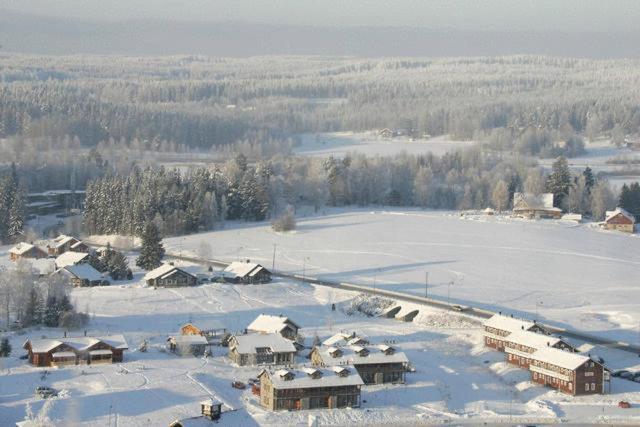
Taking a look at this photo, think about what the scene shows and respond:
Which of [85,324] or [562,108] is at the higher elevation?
[562,108]

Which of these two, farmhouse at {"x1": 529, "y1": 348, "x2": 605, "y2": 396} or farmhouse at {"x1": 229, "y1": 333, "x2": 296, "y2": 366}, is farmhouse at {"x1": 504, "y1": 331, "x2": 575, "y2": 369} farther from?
farmhouse at {"x1": 229, "y1": 333, "x2": 296, "y2": 366}

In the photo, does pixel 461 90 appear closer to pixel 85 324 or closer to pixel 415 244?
pixel 415 244

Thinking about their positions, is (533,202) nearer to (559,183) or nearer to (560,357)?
(559,183)

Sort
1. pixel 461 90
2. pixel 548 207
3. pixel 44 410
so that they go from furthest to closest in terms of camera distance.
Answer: pixel 461 90 < pixel 548 207 < pixel 44 410

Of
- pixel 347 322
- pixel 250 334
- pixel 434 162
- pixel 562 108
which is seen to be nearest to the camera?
pixel 250 334

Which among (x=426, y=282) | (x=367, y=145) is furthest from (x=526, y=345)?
(x=367, y=145)

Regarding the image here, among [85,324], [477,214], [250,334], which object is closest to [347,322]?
[250,334]

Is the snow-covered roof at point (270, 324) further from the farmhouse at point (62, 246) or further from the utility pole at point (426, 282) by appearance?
the farmhouse at point (62, 246)

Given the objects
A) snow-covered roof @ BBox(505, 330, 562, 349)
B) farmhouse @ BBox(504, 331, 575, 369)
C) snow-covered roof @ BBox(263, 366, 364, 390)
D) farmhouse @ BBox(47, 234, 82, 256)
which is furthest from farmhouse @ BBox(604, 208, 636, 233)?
snow-covered roof @ BBox(263, 366, 364, 390)

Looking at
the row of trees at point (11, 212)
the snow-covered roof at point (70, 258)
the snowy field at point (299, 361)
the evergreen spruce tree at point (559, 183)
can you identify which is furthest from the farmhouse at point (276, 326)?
the evergreen spruce tree at point (559, 183)
